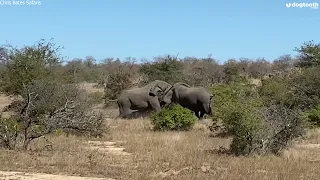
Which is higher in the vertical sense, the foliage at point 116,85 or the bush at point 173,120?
the foliage at point 116,85

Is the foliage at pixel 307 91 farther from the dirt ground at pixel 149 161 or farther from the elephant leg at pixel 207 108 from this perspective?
the dirt ground at pixel 149 161

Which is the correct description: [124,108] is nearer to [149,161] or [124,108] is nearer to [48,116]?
[48,116]

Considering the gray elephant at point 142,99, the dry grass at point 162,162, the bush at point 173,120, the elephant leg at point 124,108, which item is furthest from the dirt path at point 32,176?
the elephant leg at point 124,108

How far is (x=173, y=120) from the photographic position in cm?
2320

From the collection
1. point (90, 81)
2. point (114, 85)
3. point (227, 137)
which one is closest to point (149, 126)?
point (227, 137)

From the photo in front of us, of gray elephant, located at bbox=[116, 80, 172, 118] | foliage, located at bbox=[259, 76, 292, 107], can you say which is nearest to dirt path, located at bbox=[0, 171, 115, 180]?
gray elephant, located at bbox=[116, 80, 172, 118]

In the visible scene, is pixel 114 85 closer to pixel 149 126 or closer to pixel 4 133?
pixel 149 126

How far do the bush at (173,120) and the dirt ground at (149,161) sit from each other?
9.16ft

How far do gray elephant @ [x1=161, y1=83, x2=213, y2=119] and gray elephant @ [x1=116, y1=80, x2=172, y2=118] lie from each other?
39 cm

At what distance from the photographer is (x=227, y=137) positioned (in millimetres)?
20469

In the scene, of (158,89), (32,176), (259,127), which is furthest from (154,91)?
(32,176)

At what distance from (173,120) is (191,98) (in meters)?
6.76

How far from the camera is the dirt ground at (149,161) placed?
12297mm

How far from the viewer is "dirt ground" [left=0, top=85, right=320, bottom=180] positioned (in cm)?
1230
